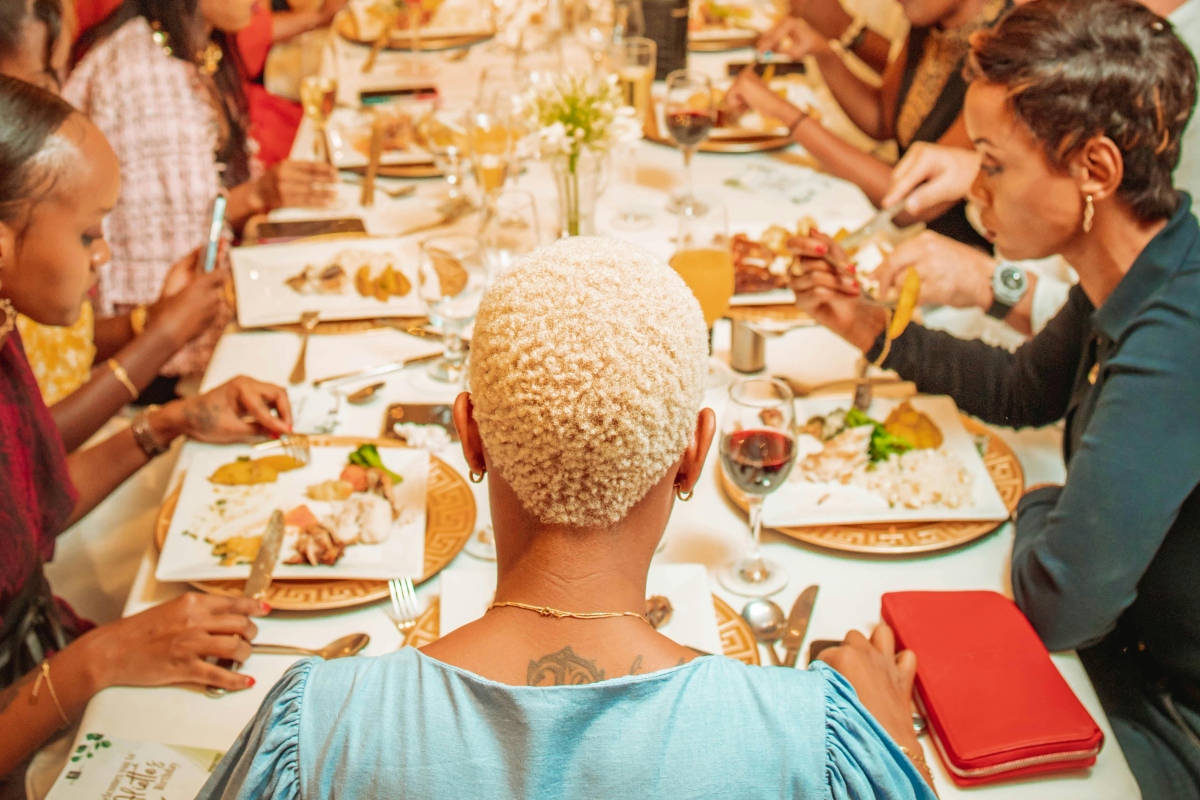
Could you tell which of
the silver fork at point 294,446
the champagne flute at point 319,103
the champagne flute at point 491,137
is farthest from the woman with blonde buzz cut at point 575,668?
the champagne flute at point 319,103

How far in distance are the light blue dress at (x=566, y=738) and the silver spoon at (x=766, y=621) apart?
43cm

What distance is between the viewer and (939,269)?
2.07 meters

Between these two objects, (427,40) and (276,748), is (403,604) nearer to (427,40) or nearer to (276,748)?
(276,748)

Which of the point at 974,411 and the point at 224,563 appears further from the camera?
the point at 974,411

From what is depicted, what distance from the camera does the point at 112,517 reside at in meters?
2.15

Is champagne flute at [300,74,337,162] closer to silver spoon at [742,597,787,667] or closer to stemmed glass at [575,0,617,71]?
stemmed glass at [575,0,617,71]

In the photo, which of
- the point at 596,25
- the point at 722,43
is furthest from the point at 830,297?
the point at 722,43

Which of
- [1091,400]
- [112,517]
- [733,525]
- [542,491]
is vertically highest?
[542,491]

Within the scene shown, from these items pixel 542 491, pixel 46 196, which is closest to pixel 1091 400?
pixel 542 491

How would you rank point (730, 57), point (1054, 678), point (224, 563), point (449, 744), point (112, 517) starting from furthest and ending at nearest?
point (730, 57)
point (112, 517)
point (224, 563)
point (1054, 678)
point (449, 744)

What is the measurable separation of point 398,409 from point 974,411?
3.45ft

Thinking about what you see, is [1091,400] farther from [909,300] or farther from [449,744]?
[449,744]

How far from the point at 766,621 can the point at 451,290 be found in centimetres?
90

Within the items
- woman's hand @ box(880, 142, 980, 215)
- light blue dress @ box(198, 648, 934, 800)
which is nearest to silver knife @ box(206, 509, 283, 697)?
light blue dress @ box(198, 648, 934, 800)
